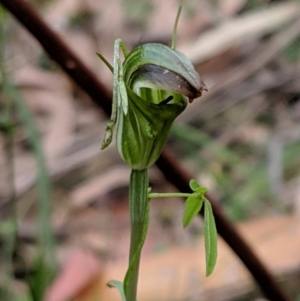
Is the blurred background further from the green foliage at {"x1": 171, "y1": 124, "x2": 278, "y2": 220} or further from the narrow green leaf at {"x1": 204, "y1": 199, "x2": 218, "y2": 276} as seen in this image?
the narrow green leaf at {"x1": 204, "y1": 199, "x2": 218, "y2": 276}

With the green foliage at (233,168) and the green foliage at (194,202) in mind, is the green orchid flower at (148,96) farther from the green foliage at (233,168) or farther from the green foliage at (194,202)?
the green foliage at (233,168)

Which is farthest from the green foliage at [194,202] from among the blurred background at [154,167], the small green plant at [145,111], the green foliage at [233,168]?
the green foliage at [233,168]

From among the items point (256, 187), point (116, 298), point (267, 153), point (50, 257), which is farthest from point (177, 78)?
point (267, 153)

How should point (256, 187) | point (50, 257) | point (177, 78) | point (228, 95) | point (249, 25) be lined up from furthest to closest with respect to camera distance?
point (249, 25)
point (228, 95)
point (256, 187)
point (50, 257)
point (177, 78)

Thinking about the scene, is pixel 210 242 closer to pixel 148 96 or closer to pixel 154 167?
pixel 148 96

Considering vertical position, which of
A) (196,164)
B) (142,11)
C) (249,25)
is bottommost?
(196,164)

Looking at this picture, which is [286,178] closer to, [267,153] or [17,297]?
[267,153]

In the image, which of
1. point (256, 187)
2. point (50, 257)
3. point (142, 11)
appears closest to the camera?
point (50, 257)

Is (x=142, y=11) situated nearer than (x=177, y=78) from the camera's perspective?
No
